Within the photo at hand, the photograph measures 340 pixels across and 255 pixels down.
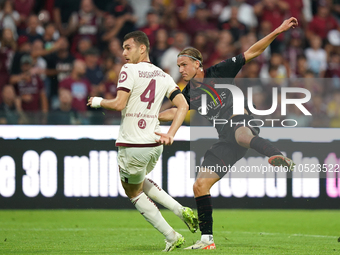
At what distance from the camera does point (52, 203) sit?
10.0m

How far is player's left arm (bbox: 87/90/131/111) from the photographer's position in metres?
5.50

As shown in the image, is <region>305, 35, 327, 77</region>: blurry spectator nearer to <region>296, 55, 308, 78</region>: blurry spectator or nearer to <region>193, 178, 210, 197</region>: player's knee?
<region>296, 55, 308, 78</region>: blurry spectator

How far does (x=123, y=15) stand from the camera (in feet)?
44.7

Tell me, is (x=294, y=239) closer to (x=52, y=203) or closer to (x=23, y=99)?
(x=52, y=203)

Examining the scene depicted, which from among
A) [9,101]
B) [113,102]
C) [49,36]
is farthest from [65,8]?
[113,102]

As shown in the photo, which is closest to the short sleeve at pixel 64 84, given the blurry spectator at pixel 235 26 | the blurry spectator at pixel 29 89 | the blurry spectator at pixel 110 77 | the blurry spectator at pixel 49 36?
the blurry spectator at pixel 29 89

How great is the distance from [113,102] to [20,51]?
7.11m

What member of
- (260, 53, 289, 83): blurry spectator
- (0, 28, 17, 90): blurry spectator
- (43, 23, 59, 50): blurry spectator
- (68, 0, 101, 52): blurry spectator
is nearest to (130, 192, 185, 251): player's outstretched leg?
(0, 28, 17, 90): blurry spectator

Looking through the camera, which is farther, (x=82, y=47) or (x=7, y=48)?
(x=82, y=47)

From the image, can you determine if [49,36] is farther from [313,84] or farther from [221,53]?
[313,84]

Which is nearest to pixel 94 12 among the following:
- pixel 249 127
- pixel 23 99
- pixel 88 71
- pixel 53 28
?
pixel 53 28

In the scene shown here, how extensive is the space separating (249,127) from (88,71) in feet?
20.3

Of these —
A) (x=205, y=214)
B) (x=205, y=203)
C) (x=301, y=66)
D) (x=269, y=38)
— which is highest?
(x=269, y=38)

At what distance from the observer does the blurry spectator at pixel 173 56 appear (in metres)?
12.2
